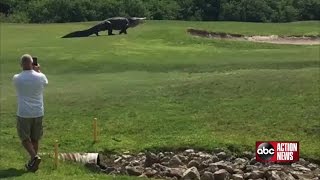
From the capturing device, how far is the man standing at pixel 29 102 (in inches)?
435

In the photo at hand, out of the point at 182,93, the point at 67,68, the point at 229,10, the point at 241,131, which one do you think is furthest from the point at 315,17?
the point at 241,131

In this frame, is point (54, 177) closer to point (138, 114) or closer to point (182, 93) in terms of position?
point (138, 114)

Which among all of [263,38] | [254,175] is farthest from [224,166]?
[263,38]

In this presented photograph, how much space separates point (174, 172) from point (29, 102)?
274 centimetres

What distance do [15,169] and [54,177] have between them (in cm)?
103

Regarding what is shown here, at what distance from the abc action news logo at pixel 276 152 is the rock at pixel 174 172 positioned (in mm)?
1448

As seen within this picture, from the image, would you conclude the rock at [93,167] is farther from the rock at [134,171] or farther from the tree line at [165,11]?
the tree line at [165,11]

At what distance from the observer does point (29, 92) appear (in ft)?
36.4

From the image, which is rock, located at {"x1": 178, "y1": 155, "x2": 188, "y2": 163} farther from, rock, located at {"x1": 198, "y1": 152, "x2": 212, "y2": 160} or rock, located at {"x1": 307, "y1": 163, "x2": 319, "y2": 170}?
rock, located at {"x1": 307, "y1": 163, "x2": 319, "y2": 170}

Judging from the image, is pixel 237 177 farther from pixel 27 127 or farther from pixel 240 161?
pixel 27 127

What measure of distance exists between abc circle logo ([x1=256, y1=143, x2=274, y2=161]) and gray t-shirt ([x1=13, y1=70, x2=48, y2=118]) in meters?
3.89

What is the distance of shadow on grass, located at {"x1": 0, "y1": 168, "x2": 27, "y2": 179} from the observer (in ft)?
35.2

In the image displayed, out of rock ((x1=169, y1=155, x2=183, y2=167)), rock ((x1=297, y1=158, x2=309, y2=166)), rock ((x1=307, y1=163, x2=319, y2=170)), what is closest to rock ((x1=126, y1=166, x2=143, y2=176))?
rock ((x1=169, y1=155, x2=183, y2=167))

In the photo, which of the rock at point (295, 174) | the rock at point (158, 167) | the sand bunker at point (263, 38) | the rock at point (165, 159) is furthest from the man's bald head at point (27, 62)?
the sand bunker at point (263, 38)
